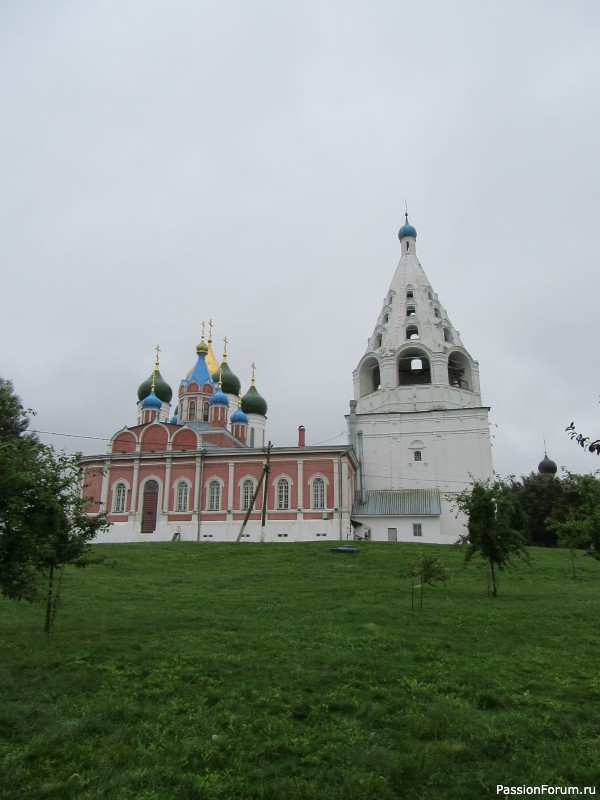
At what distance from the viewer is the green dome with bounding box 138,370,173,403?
46.2m

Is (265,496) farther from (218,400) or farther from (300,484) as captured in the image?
(218,400)

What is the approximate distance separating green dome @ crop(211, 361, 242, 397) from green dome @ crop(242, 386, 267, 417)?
1533mm

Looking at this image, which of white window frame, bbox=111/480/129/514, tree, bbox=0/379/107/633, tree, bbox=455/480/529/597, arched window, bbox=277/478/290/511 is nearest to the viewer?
tree, bbox=0/379/107/633

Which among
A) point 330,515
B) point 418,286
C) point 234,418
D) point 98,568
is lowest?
point 98,568

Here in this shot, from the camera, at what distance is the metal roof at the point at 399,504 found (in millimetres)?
36250

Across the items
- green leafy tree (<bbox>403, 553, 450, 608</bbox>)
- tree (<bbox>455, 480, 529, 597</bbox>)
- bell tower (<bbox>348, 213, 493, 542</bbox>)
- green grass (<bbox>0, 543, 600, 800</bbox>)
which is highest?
bell tower (<bbox>348, 213, 493, 542</bbox>)

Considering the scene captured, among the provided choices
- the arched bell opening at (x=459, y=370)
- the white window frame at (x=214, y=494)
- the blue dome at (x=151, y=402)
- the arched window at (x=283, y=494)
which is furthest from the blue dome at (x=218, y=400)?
the arched bell opening at (x=459, y=370)

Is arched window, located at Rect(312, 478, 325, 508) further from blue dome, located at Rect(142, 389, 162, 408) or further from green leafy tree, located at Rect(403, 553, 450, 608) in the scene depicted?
green leafy tree, located at Rect(403, 553, 450, 608)

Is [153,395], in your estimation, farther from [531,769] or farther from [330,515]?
[531,769]

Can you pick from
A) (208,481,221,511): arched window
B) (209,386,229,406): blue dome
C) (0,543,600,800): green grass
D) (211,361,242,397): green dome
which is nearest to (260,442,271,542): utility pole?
(208,481,221,511): arched window

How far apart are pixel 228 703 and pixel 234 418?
37.5 meters

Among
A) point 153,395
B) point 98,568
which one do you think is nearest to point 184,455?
point 153,395

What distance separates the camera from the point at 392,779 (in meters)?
6.34

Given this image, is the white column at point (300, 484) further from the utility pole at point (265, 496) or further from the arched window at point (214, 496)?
the arched window at point (214, 496)
